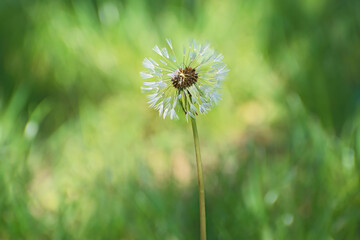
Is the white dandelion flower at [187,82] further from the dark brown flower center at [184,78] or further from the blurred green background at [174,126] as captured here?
the blurred green background at [174,126]

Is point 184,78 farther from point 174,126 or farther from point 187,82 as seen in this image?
point 174,126

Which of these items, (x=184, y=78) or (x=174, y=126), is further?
(x=174, y=126)

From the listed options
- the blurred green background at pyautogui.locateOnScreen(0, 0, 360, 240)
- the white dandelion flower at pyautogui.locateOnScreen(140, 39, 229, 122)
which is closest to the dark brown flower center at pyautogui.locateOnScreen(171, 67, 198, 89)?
the white dandelion flower at pyautogui.locateOnScreen(140, 39, 229, 122)

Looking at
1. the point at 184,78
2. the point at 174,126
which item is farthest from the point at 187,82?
the point at 174,126

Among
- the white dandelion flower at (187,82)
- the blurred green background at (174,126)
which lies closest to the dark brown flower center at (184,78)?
the white dandelion flower at (187,82)

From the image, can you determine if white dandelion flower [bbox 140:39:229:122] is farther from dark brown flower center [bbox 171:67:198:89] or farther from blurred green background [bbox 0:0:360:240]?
blurred green background [bbox 0:0:360:240]

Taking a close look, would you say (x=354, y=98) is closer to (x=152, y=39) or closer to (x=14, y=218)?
(x=152, y=39)

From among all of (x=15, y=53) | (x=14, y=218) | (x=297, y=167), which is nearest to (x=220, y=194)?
(x=297, y=167)
